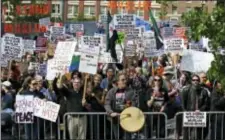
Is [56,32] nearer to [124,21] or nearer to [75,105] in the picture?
[124,21]

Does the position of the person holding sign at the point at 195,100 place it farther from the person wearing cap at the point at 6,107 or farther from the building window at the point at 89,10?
the building window at the point at 89,10

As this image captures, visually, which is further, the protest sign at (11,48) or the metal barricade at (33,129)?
the protest sign at (11,48)

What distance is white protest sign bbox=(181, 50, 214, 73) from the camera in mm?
15125

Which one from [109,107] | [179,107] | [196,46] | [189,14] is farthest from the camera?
[196,46]

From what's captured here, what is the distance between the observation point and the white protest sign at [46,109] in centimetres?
1264

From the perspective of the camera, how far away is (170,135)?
1325cm

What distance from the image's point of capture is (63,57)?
14.0 metres

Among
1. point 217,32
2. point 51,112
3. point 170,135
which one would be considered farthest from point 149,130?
point 217,32

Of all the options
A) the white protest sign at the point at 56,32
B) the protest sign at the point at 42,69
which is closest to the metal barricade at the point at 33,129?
the protest sign at the point at 42,69

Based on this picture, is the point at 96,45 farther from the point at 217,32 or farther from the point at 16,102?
the point at 217,32

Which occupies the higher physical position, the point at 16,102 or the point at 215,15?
the point at 215,15

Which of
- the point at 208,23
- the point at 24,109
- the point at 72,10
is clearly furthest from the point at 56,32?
the point at 72,10

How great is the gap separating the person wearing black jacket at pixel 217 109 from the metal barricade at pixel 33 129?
284 centimetres

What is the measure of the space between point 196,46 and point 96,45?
658 centimetres
